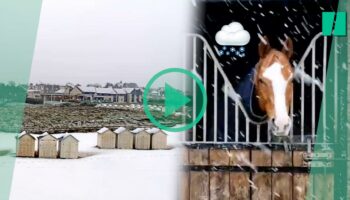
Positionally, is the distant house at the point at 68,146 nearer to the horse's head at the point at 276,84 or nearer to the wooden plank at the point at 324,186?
the horse's head at the point at 276,84

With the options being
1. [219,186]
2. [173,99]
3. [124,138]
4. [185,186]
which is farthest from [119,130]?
[219,186]

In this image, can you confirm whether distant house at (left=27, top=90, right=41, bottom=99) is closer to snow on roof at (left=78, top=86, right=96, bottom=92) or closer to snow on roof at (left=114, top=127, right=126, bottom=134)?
snow on roof at (left=78, top=86, right=96, bottom=92)

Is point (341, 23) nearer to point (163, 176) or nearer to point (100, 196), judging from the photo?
point (163, 176)

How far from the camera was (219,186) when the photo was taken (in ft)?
8.20

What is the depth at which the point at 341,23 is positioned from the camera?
93.8 inches

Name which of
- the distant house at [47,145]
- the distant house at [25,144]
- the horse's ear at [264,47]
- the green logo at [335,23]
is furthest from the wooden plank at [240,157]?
the distant house at [25,144]

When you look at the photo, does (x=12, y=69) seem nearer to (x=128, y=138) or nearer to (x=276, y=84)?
(x=128, y=138)

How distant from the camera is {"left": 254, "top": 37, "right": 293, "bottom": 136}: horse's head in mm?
2396

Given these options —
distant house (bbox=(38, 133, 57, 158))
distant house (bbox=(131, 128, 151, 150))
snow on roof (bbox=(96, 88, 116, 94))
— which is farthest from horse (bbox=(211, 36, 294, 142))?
distant house (bbox=(38, 133, 57, 158))

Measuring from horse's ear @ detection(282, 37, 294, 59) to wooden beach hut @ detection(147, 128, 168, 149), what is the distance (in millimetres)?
721

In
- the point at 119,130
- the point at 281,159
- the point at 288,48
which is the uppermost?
the point at 288,48

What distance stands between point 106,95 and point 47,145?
40 centimetres

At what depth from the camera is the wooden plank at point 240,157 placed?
2.44m

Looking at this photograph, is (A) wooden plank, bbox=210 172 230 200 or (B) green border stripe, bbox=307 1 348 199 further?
(A) wooden plank, bbox=210 172 230 200
